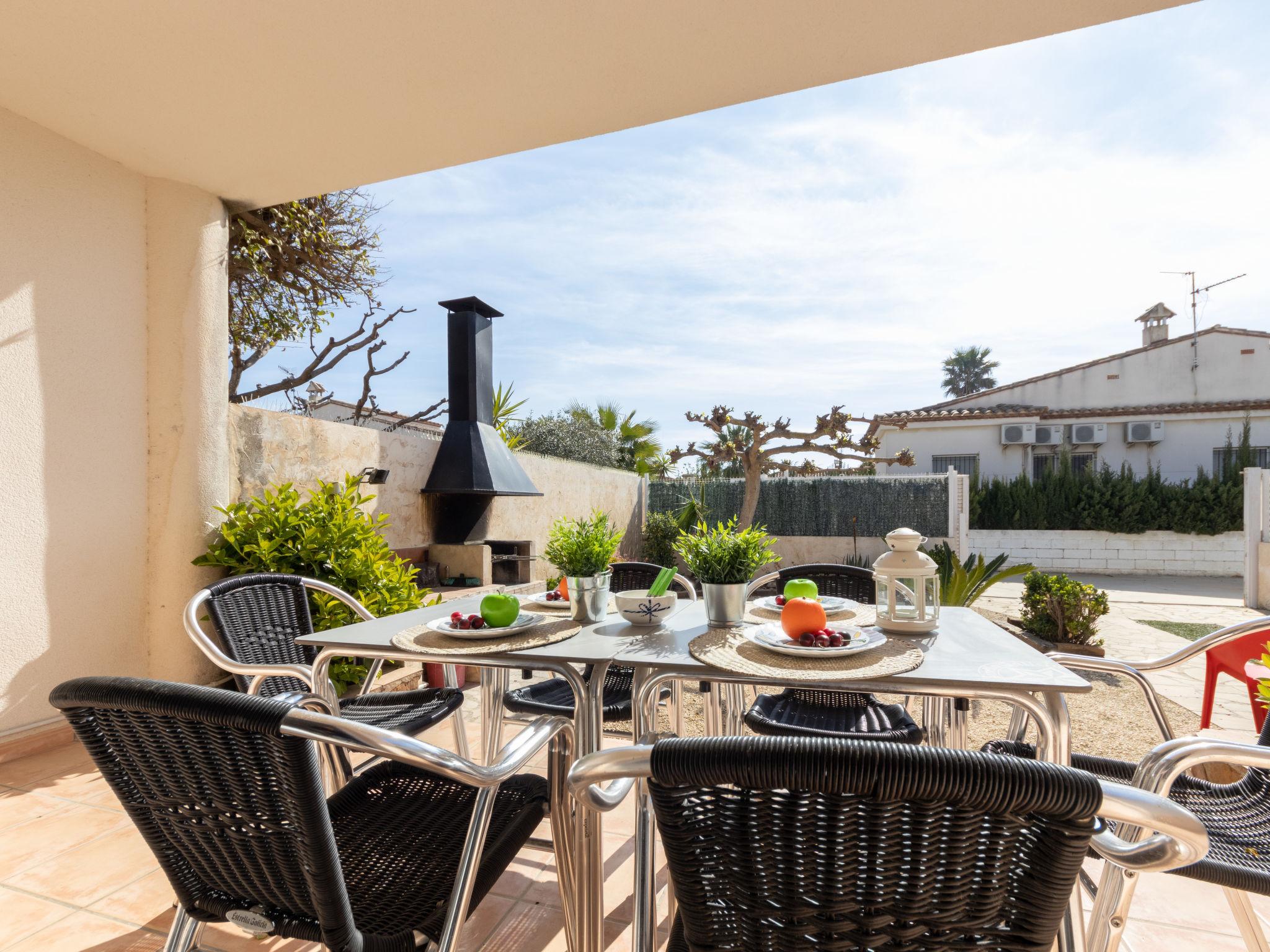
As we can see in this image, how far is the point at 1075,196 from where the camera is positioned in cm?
557

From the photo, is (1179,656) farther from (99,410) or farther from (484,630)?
(99,410)

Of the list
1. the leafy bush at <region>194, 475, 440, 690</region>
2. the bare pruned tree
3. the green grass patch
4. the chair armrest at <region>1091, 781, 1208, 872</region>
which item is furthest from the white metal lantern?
the bare pruned tree

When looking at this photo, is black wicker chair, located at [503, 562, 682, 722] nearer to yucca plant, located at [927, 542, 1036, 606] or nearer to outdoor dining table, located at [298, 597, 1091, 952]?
outdoor dining table, located at [298, 597, 1091, 952]

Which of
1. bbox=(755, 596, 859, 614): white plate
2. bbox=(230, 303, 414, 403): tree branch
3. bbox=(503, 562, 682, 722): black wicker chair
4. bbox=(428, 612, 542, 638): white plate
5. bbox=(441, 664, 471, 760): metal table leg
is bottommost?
bbox=(441, 664, 471, 760): metal table leg

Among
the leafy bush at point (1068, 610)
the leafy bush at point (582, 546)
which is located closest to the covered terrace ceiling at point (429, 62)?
the leafy bush at point (582, 546)

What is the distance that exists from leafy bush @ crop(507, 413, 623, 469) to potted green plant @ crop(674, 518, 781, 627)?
9.43 meters

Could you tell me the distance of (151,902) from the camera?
5.58 ft

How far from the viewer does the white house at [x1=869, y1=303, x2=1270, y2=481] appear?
41.0ft

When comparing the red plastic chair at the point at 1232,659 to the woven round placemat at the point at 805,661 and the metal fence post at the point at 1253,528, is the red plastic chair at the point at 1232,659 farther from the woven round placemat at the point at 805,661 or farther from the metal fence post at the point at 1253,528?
the metal fence post at the point at 1253,528

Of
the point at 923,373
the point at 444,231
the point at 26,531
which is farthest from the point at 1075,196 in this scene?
the point at 923,373

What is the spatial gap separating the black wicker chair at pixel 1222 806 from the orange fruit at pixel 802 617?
402 millimetres

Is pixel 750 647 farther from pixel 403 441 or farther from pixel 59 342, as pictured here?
pixel 403 441

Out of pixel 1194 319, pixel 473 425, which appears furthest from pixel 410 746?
pixel 1194 319

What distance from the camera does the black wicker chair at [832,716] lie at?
5.33 feet
